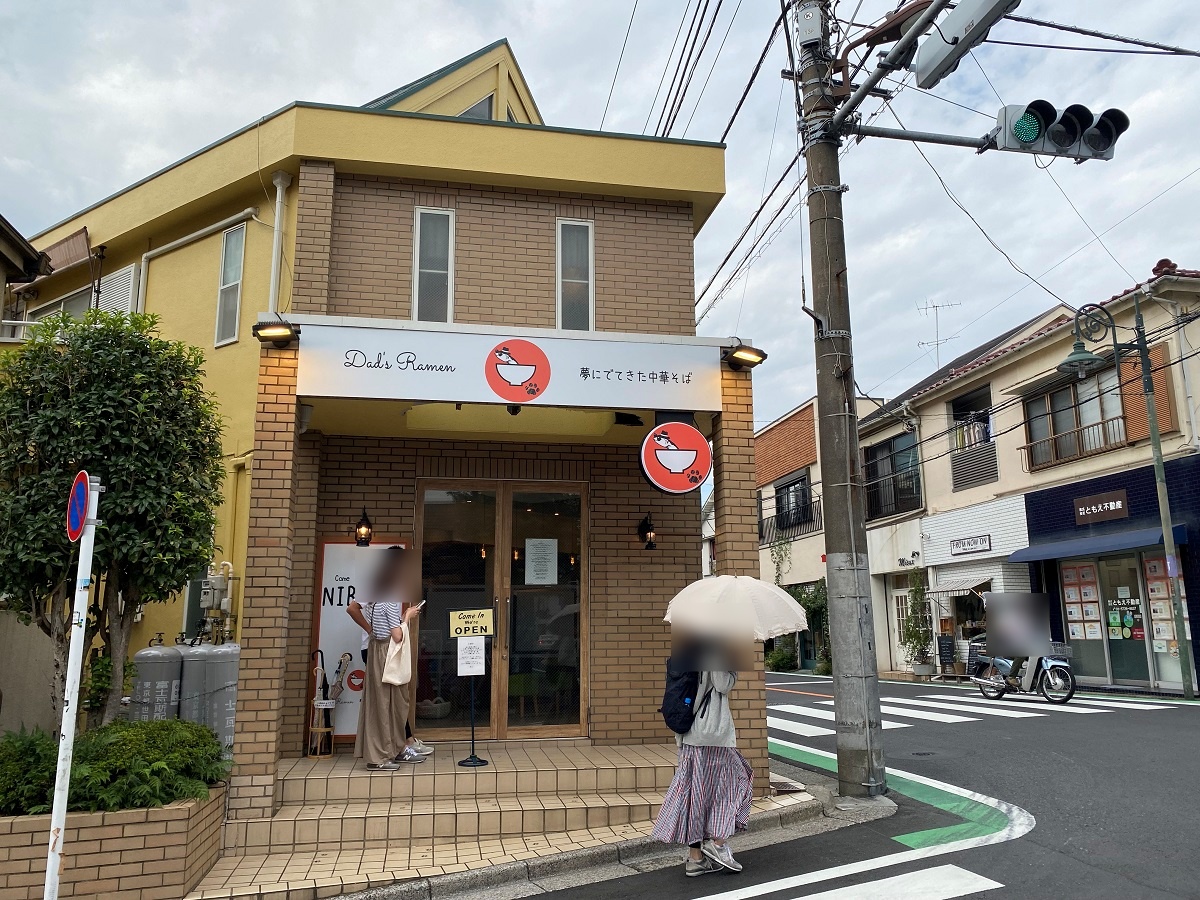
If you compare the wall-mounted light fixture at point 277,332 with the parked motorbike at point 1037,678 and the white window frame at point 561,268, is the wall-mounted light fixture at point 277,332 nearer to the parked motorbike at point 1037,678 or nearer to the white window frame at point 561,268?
the white window frame at point 561,268

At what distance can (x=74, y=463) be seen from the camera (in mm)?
6754

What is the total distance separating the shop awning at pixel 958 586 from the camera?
22750 millimetres

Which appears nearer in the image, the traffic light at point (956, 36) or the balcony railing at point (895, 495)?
the traffic light at point (956, 36)

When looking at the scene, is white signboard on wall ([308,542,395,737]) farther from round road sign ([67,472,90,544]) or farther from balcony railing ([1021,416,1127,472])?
balcony railing ([1021,416,1127,472])

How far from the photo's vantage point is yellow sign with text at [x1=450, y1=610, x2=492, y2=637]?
27.6ft

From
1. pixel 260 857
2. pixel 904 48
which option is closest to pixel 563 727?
pixel 260 857

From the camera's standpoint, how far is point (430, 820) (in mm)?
6895

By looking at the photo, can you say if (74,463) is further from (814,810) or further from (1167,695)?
(1167,695)

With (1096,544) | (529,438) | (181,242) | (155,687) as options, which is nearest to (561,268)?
(529,438)

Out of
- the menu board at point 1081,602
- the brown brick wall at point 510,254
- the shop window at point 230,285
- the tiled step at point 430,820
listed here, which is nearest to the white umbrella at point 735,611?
the tiled step at point 430,820

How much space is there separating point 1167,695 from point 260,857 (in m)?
17.0

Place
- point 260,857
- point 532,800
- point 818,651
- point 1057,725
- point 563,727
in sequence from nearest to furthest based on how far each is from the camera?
point 260,857
point 532,800
point 563,727
point 1057,725
point 818,651

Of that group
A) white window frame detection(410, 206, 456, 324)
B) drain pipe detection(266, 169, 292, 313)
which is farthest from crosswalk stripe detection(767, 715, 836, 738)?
drain pipe detection(266, 169, 292, 313)

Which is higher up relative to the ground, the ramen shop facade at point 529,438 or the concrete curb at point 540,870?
the ramen shop facade at point 529,438
